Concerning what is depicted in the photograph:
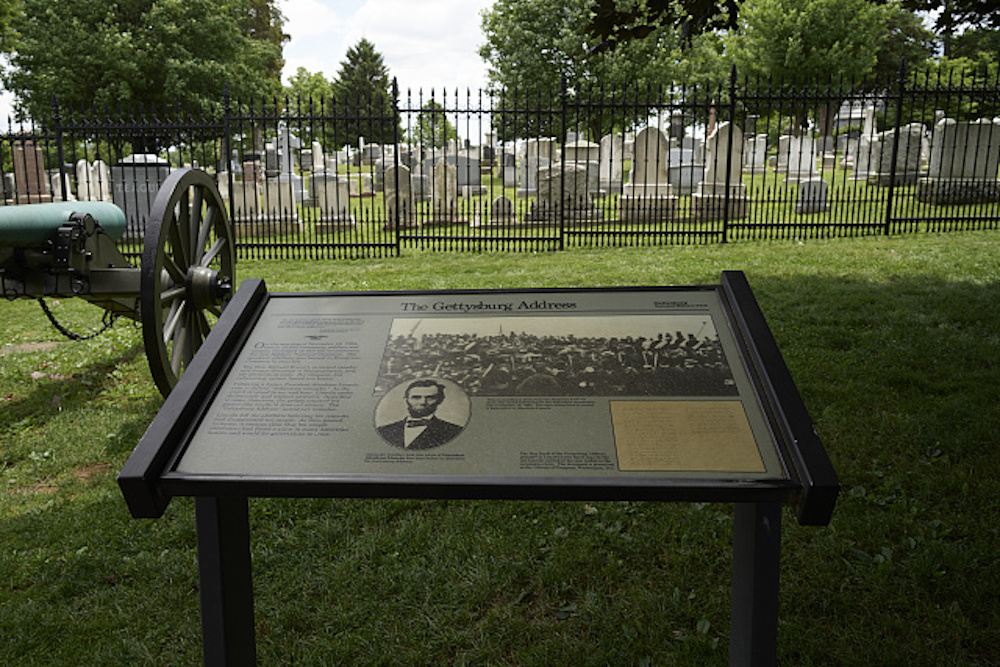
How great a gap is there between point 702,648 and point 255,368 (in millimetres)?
1959

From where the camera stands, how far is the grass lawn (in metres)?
2.98

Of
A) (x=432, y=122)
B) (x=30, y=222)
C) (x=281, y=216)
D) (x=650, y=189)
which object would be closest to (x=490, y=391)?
(x=30, y=222)

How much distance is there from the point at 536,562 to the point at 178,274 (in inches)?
108

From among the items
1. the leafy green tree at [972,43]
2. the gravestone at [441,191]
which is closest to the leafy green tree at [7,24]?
the gravestone at [441,191]

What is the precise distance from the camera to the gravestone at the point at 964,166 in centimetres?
1505

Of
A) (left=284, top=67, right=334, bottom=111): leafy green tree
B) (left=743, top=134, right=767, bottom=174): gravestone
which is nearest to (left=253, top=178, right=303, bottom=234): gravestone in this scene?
(left=743, top=134, right=767, bottom=174): gravestone

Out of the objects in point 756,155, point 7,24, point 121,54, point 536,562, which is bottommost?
point 536,562

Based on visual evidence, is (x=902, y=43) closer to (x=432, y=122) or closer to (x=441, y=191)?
(x=441, y=191)

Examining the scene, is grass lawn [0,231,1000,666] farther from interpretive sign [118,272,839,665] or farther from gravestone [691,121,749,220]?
gravestone [691,121,749,220]

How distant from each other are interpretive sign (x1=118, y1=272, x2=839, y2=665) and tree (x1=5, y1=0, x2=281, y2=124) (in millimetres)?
29473

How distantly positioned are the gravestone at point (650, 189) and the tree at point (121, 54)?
19.6 meters

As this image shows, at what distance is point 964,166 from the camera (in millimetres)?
15172

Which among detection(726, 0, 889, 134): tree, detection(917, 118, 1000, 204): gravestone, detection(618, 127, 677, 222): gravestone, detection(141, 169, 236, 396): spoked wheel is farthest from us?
detection(726, 0, 889, 134): tree

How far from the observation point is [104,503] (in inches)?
164
